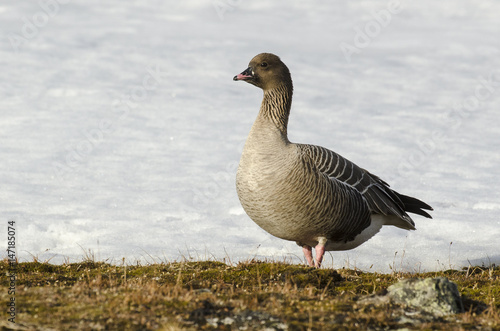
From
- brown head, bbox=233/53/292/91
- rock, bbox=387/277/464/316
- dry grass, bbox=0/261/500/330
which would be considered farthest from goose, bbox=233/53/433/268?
rock, bbox=387/277/464/316

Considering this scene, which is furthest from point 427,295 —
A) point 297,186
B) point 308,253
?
point 308,253

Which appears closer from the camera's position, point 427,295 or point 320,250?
point 427,295

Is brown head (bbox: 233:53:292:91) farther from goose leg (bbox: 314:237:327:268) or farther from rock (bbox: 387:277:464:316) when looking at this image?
rock (bbox: 387:277:464:316)

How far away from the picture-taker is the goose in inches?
513

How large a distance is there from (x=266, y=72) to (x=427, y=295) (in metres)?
7.83

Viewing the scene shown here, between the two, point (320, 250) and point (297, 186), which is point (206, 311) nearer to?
point (297, 186)

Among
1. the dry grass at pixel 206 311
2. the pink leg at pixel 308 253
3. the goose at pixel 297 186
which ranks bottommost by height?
the dry grass at pixel 206 311

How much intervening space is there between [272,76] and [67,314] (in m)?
8.69

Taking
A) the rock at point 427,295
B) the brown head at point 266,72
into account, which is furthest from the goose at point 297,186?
the rock at point 427,295

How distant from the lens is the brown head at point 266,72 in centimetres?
1487

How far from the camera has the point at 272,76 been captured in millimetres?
14883

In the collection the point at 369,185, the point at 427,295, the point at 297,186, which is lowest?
the point at 427,295

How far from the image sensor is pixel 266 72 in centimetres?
1489

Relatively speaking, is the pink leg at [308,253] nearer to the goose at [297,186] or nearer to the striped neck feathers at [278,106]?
the goose at [297,186]
